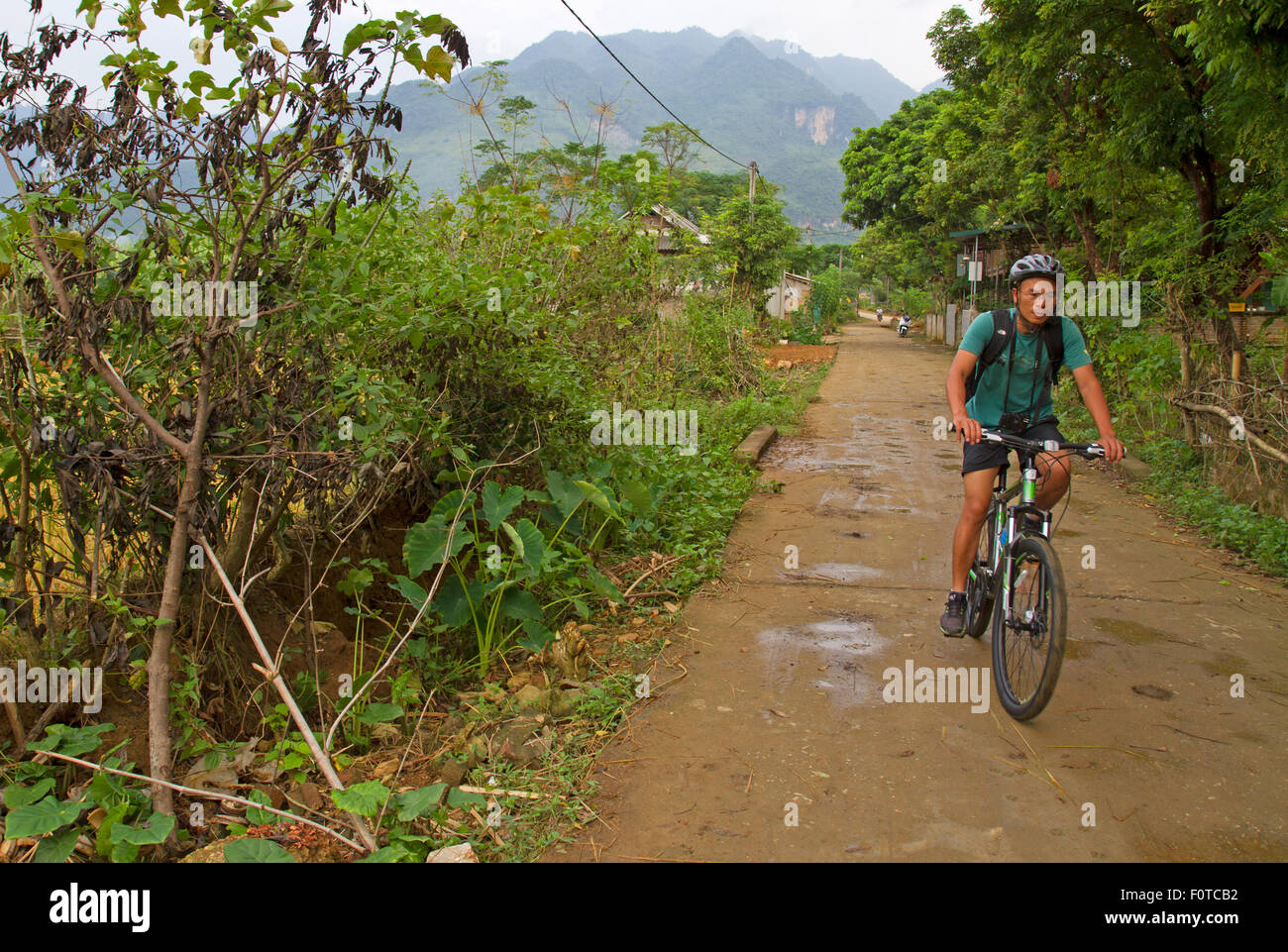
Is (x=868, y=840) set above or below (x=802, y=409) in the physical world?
below

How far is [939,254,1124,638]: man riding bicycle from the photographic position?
424 centimetres

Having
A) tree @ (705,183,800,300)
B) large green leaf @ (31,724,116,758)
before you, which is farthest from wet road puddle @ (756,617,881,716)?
tree @ (705,183,800,300)

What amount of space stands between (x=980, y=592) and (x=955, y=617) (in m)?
0.24

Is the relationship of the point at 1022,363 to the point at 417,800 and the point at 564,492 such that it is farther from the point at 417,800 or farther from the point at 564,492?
the point at 417,800

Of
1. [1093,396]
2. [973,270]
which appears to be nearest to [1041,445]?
[1093,396]

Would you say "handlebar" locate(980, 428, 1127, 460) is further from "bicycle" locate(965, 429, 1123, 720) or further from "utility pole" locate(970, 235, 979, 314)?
"utility pole" locate(970, 235, 979, 314)

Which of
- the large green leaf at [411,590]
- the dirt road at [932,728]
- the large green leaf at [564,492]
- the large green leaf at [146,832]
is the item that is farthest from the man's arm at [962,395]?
the large green leaf at [146,832]

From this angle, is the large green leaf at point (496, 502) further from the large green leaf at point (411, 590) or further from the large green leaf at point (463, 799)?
the large green leaf at point (463, 799)

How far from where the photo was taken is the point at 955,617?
4668mm

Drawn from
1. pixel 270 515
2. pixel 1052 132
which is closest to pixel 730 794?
pixel 270 515

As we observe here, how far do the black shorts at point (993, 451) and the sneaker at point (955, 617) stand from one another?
647mm
